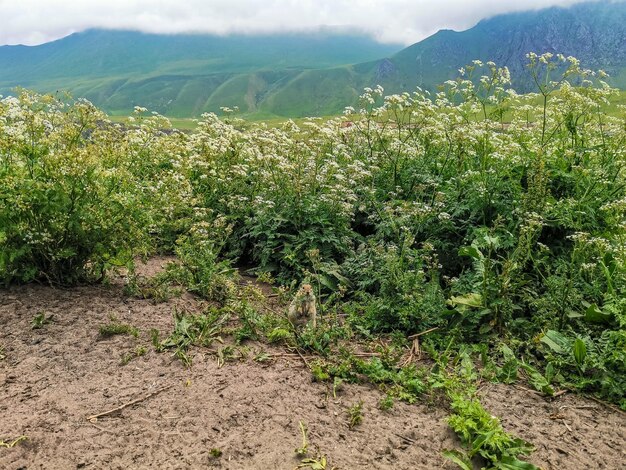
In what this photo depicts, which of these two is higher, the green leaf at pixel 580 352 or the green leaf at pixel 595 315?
the green leaf at pixel 595 315

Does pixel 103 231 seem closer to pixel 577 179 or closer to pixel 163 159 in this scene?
pixel 163 159

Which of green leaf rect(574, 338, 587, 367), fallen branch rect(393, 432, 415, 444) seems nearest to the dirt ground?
fallen branch rect(393, 432, 415, 444)

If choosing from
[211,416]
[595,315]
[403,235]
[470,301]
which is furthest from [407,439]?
[403,235]

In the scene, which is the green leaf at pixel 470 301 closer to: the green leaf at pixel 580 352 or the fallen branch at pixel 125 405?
the green leaf at pixel 580 352

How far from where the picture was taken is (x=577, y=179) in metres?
6.89

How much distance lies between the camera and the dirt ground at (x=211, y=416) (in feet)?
10.8

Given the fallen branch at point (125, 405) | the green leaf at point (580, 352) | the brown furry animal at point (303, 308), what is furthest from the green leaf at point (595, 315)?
the fallen branch at point (125, 405)

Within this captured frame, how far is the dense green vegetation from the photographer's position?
4.74 metres

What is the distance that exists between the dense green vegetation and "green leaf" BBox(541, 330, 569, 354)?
0.8 inches

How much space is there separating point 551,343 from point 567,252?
2.16 metres

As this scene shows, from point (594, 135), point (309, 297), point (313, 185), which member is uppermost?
point (594, 135)

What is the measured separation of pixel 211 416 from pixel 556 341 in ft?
11.5

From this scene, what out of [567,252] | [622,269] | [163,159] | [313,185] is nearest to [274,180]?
[313,185]

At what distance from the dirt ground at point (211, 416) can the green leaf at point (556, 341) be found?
589 mm
